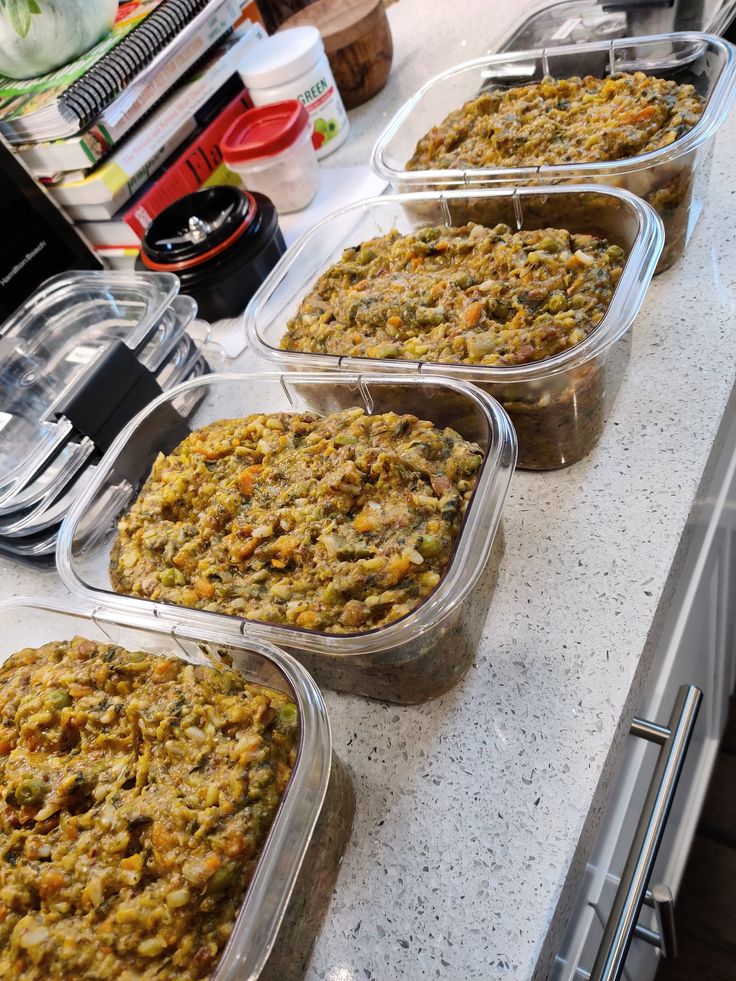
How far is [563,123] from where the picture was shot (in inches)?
51.9

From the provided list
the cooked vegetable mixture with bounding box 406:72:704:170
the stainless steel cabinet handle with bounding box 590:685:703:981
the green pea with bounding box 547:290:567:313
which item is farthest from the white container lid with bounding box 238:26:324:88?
the stainless steel cabinet handle with bounding box 590:685:703:981

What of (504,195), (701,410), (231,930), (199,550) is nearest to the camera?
(231,930)

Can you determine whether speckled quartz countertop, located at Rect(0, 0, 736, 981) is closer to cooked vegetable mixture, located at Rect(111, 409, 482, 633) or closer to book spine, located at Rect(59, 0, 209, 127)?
cooked vegetable mixture, located at Rect(111, 409, 482, 633)

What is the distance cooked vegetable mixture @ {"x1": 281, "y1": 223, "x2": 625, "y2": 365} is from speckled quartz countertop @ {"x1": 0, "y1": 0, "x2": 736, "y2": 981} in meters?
0.19

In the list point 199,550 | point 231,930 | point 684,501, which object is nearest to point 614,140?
point 684,501

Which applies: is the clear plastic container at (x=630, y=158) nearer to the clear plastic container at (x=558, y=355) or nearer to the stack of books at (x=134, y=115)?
the clear plastic container at (x=558, y=355)

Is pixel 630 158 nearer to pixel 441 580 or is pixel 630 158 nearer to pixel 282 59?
pixel 441 580

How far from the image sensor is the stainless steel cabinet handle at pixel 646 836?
Result: 0.78 meters

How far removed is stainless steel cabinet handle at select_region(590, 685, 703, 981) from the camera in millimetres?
777

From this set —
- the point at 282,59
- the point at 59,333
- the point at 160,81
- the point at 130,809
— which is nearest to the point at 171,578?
the point at 130,809

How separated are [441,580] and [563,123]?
3.23 feet

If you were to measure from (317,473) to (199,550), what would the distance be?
19cm

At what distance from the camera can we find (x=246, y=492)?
0.97 metres

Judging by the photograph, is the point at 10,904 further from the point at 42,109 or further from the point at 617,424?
the point at 42,109
